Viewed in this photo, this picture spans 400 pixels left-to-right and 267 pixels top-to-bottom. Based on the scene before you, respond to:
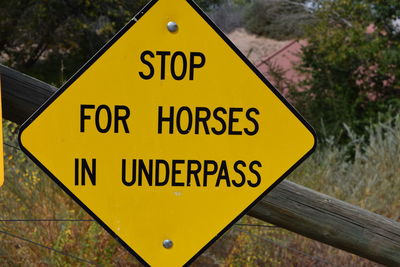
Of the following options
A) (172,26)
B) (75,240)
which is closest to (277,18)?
(75,240)

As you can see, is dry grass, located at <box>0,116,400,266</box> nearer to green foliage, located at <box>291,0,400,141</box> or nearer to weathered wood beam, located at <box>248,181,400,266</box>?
weathered wood beam, located at <box>248,181,400,266</box>

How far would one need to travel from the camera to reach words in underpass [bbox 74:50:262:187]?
2.29 meters

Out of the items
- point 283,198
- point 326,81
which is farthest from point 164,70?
point 326,81

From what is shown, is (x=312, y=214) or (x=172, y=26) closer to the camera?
(x=172, y=26)

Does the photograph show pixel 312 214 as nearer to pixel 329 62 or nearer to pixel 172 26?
pixel 172 26

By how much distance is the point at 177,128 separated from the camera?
232cm

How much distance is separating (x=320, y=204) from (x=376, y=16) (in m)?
10.3

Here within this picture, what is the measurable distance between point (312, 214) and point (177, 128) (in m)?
0.85

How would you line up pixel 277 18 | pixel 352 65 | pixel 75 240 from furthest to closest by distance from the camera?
pixel 277 18 → pixel 352 65 → pixel 75 240

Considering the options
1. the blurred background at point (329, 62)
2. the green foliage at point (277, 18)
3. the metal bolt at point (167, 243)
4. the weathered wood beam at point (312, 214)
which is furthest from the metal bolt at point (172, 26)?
the green foliage at point (277, 18)

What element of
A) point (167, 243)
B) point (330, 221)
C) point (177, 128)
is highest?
point (177, 128)

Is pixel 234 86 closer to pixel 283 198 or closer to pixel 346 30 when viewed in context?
pixel 283 198

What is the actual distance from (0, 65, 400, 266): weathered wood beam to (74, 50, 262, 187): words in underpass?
1.17 feet

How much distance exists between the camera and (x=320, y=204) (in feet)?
9.47
